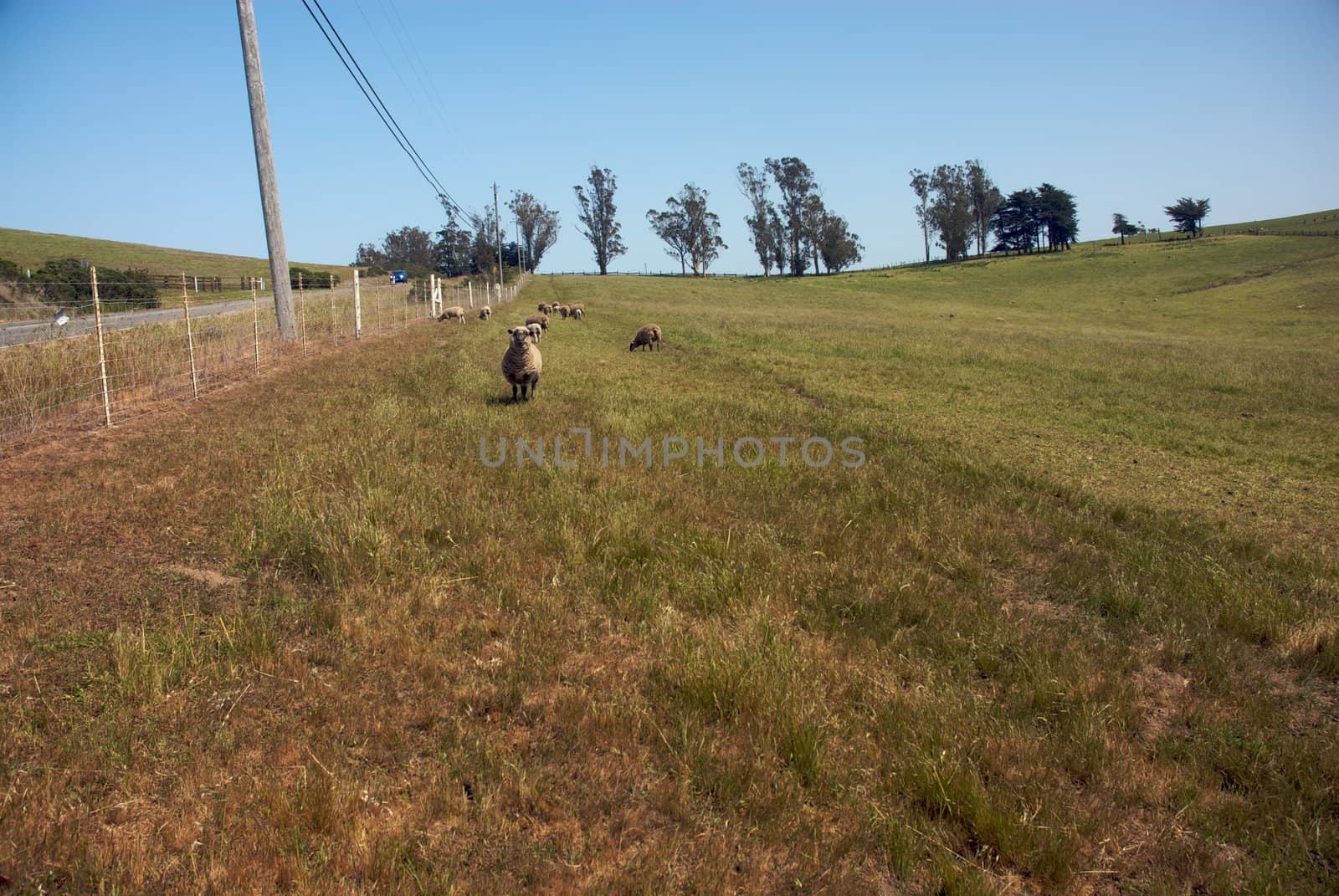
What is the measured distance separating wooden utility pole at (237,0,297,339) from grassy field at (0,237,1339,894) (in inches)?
408

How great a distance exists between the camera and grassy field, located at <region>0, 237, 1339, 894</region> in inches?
111

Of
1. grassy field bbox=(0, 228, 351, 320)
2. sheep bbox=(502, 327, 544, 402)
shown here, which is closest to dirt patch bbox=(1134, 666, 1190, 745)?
sheep bbox=(502, 327, 544, 402)

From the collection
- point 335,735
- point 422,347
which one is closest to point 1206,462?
point 335,735

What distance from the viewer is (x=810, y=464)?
863 cm

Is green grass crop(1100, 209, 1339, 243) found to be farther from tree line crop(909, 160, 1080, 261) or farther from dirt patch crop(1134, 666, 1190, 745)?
dirt patch crop(1134, 666, 1190, 745)

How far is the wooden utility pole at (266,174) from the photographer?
1784 cm

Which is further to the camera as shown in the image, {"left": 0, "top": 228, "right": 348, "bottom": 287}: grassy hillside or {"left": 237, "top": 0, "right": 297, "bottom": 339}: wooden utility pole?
{"left": 0, "top": 228, "right": 348, "bottom": 287}: grassy hillside

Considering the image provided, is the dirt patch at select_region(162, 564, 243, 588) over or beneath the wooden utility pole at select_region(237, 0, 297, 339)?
beneath

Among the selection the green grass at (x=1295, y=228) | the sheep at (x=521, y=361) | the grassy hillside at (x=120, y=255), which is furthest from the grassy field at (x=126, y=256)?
the green grass at (x=1295, y=228)

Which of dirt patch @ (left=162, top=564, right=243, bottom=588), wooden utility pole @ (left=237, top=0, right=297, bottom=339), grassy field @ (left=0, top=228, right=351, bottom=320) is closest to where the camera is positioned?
dirt patch @ (left=162, top=564, right=243, bottom=588)

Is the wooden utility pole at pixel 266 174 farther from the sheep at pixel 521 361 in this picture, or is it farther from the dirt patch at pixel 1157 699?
the dirt patch at pixel 1157 699

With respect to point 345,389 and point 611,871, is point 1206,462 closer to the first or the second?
point 611,871

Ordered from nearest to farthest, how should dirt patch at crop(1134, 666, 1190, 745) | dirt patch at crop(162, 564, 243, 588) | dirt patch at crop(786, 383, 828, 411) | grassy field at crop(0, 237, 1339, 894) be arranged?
grassy field at crop(0, 237, 1339, 894)
dirt patch at crop(1134, 666, 1190, 745)
dirt patch at crop(162, 564, 243, 588)
dirt patch at crop(786, 383, 828, 411)

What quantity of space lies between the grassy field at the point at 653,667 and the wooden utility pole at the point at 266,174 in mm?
10362
